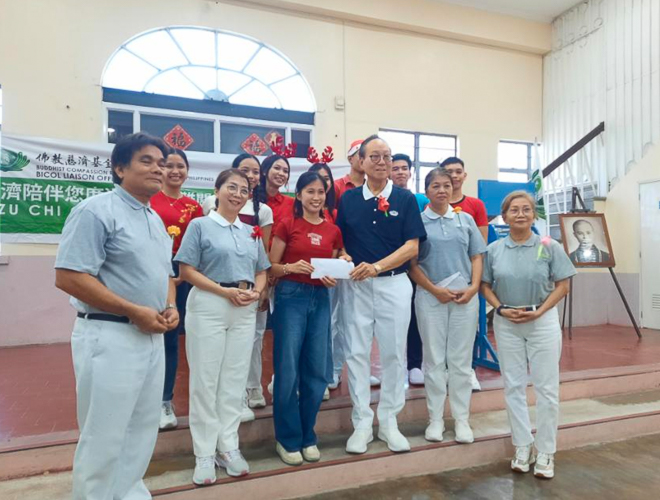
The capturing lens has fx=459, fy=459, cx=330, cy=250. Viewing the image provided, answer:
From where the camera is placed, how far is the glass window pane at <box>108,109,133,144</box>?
5316 mm

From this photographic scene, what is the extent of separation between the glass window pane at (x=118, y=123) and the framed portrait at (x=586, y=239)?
5.24 metres

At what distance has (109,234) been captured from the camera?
1490mm

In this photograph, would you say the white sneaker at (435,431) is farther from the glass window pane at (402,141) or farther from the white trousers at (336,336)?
the glass window pane at (402,141)

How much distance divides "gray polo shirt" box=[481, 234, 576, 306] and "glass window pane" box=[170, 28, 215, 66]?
4.73m

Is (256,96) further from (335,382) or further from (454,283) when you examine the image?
(454,283)

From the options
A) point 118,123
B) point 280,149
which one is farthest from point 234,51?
point 280,149

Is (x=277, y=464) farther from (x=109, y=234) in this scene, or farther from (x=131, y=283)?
(x=109, y=234)

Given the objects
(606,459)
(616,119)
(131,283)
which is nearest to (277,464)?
(131,283)

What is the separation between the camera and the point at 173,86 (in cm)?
556

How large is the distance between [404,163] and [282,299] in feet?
4.83

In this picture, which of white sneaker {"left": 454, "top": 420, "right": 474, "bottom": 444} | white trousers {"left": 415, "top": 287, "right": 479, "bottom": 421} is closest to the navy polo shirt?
white trousers {"left": 415, "top": 287, "right": 479, "bottom": 421}

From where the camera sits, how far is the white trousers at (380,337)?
7.82ft

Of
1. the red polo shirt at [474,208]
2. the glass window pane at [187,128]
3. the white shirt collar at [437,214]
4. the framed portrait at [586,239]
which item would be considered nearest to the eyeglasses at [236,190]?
the white shirt collar at [437,214]

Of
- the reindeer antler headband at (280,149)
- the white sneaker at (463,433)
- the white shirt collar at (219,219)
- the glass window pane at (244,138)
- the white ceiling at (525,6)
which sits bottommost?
the white sneaker at (463,433)
